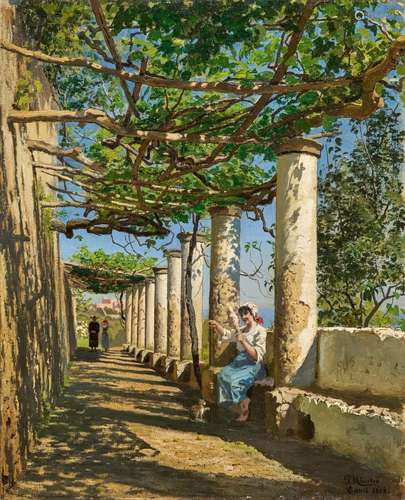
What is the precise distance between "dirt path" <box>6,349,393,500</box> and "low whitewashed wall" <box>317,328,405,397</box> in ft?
2.31

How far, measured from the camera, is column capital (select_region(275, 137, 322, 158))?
703 cm

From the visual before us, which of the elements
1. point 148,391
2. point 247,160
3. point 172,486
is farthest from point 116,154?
point 172,486

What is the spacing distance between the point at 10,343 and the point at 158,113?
10.2 feet

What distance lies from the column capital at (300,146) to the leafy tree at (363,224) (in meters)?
1.58

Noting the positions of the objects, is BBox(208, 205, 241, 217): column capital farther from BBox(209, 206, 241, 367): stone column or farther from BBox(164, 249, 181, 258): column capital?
BBox(164, 249, 181, 258): column capital

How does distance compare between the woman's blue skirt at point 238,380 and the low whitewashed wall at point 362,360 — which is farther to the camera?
the woman's blue skirt at point 238,380

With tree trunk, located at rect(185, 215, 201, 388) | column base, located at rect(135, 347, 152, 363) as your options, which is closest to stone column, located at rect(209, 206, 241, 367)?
tree trunk, located at rect(185, 215, 201, 388)

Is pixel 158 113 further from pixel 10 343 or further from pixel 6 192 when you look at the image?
pixel 10 343

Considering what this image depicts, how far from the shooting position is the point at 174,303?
15.7 m

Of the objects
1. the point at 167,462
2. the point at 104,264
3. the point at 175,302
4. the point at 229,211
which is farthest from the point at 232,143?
the point at 104,264

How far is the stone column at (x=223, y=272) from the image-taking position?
10.1 m

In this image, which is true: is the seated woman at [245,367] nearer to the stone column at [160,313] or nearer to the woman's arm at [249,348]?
the woman's arm at [249,348]

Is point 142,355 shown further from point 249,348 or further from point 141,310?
point 249,348

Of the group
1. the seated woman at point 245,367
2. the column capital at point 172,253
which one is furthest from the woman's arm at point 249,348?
the column capital at point 172,253
